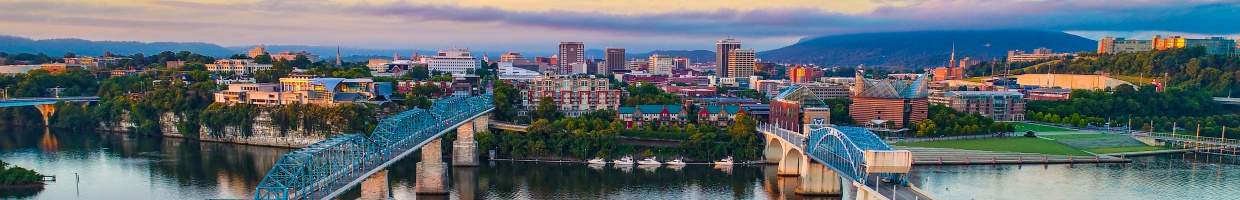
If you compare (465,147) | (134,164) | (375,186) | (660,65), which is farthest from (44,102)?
(660,65)

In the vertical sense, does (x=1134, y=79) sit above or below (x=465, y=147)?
above

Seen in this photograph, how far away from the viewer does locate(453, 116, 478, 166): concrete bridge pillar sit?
34.9 m

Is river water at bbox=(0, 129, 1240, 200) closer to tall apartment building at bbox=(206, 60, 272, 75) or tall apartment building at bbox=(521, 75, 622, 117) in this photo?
tall apartment building at bbox=(521, 75, 622, 117)

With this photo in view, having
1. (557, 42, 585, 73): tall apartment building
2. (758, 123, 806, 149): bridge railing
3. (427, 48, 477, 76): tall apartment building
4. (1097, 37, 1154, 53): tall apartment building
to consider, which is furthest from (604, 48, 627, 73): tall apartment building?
(758, 123, 806, 149): bridge railing

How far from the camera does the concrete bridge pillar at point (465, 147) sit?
34875 millimetres

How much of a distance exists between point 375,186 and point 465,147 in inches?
473

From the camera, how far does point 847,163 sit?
2506cm

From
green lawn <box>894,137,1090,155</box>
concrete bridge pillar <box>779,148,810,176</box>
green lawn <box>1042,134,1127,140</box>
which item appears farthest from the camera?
green lawn <box>1042,134,1127,140</box>

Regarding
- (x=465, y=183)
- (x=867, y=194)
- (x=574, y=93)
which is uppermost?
(x=574, y=93)

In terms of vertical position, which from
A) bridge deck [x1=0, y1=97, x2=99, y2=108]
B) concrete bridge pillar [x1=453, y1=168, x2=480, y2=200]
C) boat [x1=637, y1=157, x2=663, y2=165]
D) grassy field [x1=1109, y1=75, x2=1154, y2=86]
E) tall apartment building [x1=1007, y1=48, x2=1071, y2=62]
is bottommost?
concrete bridge pillar [x1=453, y1=168, x2=480, y2=200]

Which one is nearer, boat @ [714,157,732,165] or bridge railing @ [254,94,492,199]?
bridge railing @ [254,94,492,199]

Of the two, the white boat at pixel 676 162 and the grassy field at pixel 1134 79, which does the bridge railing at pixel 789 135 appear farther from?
the grassy field at pixel 1134 79

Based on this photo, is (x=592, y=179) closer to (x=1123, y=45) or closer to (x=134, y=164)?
(x=134, y=164)

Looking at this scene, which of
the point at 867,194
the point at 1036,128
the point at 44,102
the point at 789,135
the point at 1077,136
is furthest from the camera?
the point at 44,102
